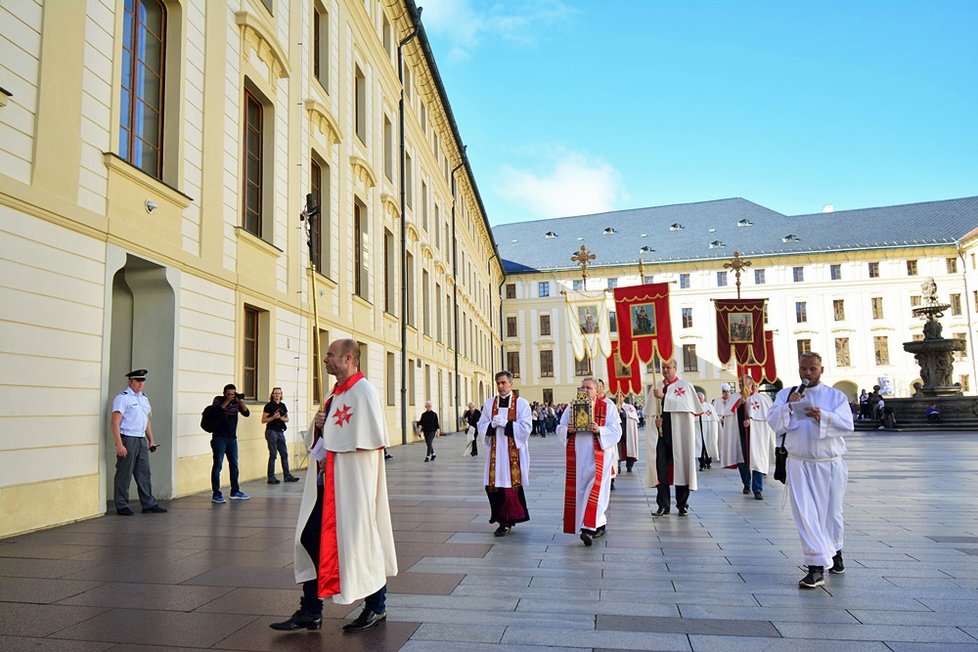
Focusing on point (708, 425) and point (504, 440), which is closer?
point (504, 440)

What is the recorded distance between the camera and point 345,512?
Result: 463cm

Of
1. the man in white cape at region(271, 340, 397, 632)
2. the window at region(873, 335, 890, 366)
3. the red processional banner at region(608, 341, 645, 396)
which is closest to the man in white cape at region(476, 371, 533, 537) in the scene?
the man in white cape at region(271, 340, 397, 632)

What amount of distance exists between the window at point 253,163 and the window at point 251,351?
1601 mm

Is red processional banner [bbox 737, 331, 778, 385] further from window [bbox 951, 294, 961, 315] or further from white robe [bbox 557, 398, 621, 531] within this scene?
window [bbox 951, 294, 961, 315]

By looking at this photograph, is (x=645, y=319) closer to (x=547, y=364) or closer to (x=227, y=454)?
(x=227, y=454)

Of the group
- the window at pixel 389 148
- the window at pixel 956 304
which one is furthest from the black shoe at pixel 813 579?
the window at pixel 956 304

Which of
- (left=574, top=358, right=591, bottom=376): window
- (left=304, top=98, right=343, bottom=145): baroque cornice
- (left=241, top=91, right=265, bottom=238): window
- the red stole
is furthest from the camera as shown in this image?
(left=574, top=358, right=591, bottom=376): window

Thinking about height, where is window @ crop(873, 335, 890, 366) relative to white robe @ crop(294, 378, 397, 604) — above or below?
above

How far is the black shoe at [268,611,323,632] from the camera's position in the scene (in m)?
4.46

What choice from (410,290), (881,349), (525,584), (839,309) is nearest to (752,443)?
(525,584)

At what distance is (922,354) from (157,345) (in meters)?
32.3

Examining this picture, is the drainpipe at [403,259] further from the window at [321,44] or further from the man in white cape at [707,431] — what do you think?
the man in white cape at [707,431]

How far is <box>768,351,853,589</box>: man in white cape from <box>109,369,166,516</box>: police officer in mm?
7696

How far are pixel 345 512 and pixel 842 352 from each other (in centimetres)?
6562
